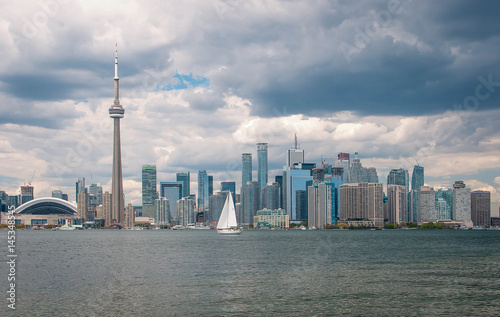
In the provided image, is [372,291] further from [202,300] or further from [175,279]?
[175,279]

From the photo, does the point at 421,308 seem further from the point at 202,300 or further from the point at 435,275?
the point at 435,275

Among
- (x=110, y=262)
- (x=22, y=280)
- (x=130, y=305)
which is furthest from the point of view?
(x=110, y=262)

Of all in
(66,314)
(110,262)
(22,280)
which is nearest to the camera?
(66,314)

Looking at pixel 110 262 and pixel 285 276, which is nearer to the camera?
pixel 285 276

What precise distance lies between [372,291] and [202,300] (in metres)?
17.2

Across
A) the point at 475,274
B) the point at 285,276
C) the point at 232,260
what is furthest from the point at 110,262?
the point at 475,274

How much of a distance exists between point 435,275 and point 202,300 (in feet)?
110

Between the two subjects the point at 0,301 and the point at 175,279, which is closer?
the point at 0,301

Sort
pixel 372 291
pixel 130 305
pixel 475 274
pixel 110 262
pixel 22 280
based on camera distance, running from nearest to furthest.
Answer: pixel 130 305 < pixel 372 291 < pixel 22 280 < pixel 475 274 < pixel 110 262

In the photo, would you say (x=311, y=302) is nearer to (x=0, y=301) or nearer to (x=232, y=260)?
(x=0, y=301)

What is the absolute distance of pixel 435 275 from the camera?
220 feet

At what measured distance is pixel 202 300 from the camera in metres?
48.4

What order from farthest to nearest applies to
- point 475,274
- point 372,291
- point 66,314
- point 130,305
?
1. point 475,274
2. point 372,291
3. point 130,305
4. point 66,314

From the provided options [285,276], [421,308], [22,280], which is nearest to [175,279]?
[285,276]
